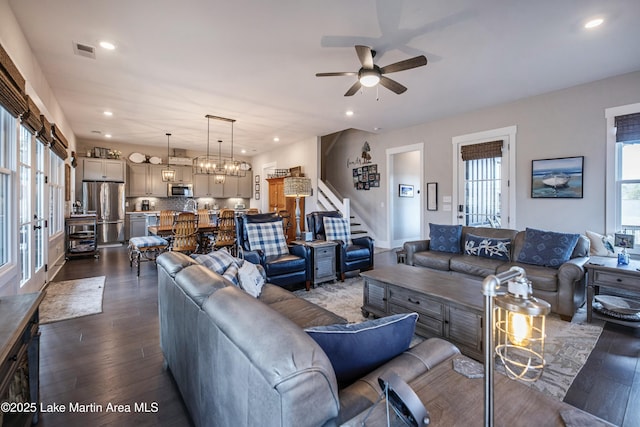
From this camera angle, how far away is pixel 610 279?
287cm

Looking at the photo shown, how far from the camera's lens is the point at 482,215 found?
557 centimetres

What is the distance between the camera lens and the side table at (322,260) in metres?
4.15

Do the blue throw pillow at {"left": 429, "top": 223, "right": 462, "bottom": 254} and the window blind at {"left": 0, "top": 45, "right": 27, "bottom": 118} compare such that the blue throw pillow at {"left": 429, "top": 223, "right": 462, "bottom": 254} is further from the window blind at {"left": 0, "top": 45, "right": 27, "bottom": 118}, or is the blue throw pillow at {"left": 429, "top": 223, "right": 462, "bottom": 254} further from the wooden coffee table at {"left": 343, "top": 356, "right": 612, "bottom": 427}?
the window blind at {"left": 0, "top": 45, "right": 27, "bottom": 118}

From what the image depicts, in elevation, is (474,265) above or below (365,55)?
below

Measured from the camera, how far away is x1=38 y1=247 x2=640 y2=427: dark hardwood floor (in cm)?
175

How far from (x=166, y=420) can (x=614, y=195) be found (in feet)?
18.5

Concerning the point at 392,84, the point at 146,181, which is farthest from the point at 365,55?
the point at 146,181

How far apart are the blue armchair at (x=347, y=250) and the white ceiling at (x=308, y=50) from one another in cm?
201

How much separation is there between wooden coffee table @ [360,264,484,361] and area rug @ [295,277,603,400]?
24cm

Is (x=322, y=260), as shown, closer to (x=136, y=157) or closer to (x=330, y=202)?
(x=330, y=202)

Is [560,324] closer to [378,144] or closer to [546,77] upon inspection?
[546,77]

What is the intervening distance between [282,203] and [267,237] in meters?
4.70

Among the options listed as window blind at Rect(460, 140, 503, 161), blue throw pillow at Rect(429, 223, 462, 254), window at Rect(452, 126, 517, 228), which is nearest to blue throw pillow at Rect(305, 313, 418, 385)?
blue throw pillow at Rect(429, 223, 462, 254)

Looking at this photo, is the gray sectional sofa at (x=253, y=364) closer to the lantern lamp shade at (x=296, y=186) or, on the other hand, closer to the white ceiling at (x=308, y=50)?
the white ceiling at (x=308, y=50)
